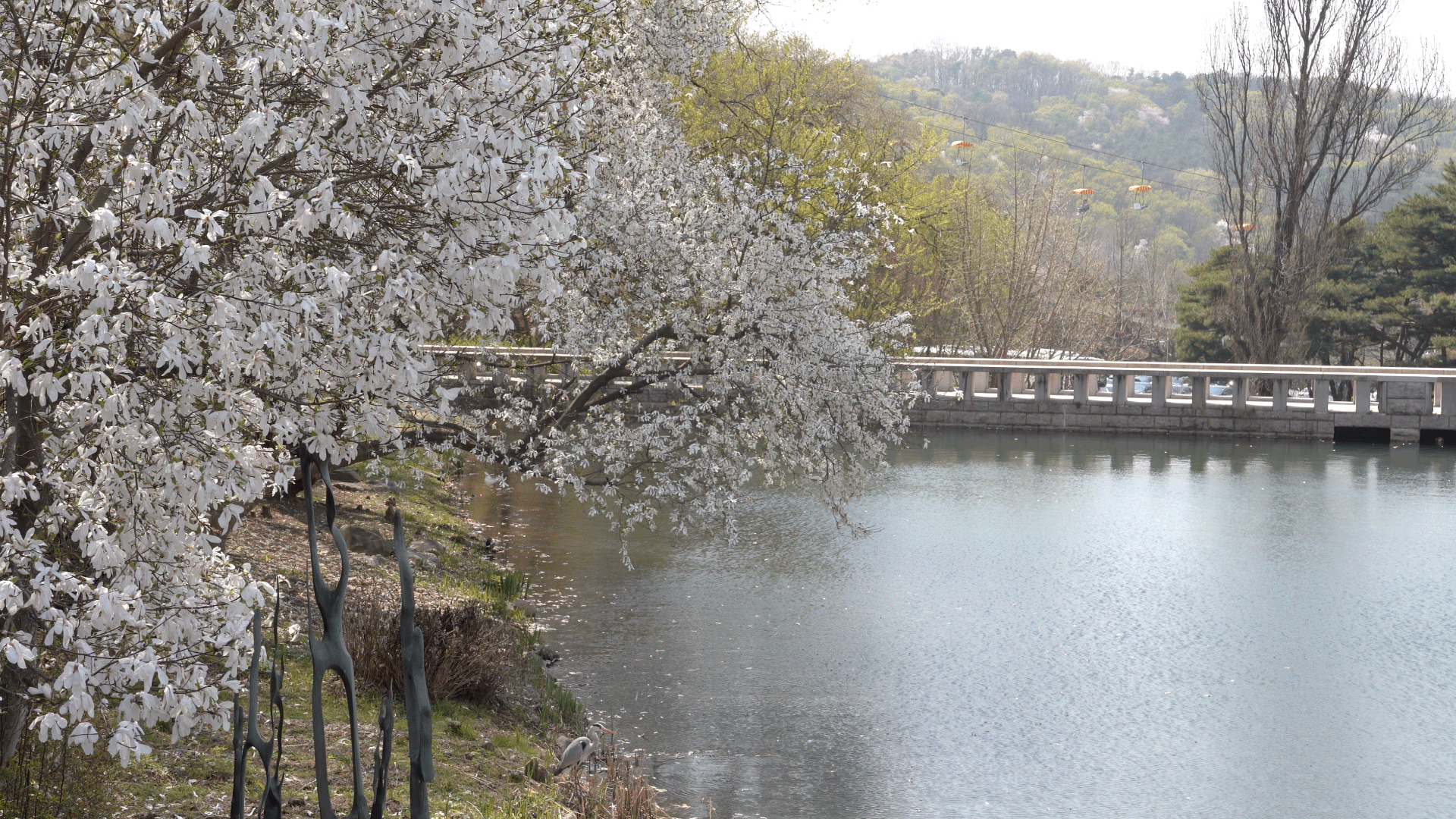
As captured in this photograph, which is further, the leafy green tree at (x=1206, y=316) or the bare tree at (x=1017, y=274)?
the leafy green tree at (x=1206, y=316)

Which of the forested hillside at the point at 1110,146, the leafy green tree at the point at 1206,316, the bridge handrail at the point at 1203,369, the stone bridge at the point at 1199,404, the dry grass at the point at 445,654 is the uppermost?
the forested hillside at the point at 1110,146

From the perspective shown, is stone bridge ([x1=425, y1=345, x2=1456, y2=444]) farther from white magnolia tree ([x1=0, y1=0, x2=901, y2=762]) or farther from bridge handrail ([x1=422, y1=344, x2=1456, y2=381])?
white magnolia tree ([x1=0, y1=0, x2=901, y2=762])

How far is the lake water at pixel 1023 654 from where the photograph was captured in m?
7.35

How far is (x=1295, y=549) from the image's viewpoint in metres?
14.8

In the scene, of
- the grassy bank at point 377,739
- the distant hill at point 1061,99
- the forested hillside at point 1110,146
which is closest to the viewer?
the grassy bank at point 377,739

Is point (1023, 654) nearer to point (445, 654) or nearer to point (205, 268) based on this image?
point (445, 654)

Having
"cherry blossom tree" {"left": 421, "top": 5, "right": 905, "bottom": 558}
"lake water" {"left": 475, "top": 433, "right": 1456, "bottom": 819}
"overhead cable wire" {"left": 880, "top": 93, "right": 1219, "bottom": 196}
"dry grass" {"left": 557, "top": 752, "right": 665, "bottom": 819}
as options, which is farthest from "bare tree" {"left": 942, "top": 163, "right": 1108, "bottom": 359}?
"overhead cable wire" {"left": 880, "top": 93, "right": 1219, "bottom": 196}

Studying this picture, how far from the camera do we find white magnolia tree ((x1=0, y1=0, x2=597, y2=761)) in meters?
3.91

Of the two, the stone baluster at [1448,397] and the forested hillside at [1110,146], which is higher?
the forested hillside at [1110,146]

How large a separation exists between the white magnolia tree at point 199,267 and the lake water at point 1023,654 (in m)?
3.33

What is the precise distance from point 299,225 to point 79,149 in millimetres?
1227

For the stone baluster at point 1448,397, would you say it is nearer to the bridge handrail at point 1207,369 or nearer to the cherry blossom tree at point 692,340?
the bridge handrail at point 1207,369

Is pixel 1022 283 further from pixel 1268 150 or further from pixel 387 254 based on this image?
pixel 387 254

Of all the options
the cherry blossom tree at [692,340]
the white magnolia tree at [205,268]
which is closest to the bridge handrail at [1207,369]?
the cherry blossom tree at [692,340]
